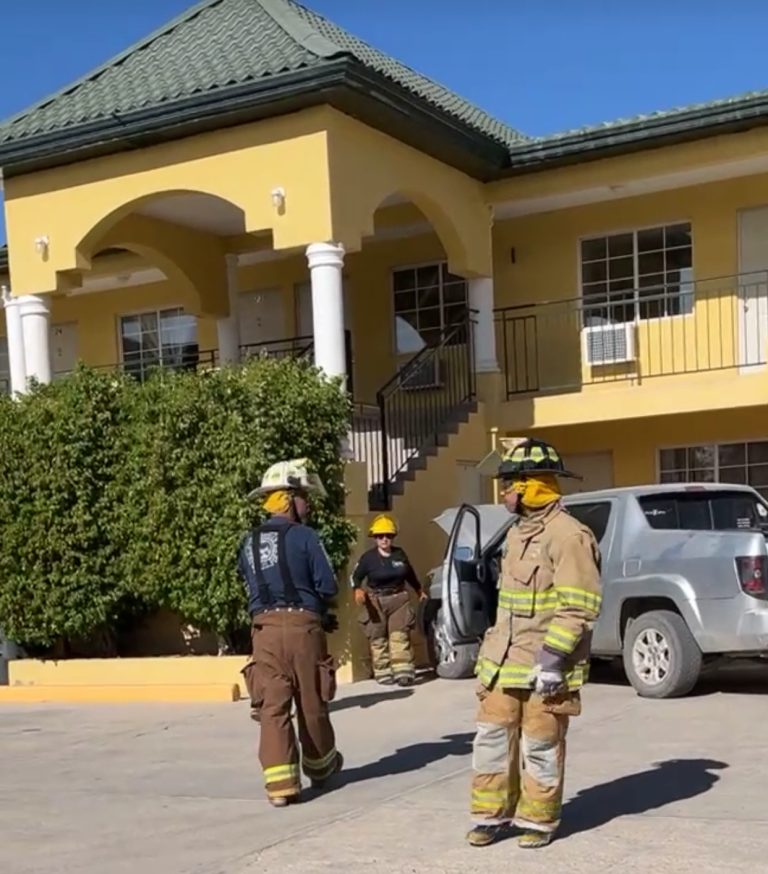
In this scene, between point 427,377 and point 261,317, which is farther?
point 261,317

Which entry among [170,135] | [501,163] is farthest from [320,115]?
[501,163]

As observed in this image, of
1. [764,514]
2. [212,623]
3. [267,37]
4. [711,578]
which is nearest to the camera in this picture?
[711,578]

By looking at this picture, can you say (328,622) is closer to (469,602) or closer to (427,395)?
(469,602)

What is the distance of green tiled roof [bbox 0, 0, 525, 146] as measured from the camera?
13.3 m

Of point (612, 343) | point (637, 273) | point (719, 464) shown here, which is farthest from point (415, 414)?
point (719, 464)

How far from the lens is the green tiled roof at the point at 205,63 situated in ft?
43.6

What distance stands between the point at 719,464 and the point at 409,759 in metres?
9.18

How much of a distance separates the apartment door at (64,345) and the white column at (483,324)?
27.2ft

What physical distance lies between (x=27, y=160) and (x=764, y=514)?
9094 millimetres

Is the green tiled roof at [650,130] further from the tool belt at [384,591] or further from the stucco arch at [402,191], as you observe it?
the tool belt at [384,591]

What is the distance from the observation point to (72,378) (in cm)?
1334

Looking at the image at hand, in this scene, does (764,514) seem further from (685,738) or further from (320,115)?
(320,115)

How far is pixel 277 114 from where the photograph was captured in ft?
43.0

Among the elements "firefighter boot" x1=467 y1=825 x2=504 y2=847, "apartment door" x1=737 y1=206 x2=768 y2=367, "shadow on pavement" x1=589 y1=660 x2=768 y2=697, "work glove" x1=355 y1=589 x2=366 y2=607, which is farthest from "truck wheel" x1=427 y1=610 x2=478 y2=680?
"firefighter boot" x1=467 y1=825 x2=504 y2=847
